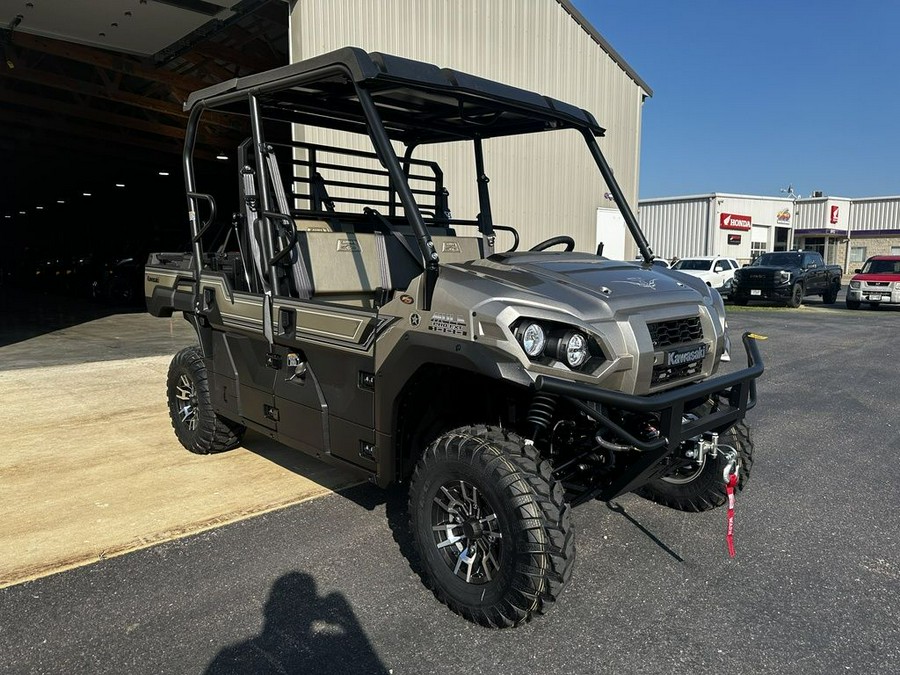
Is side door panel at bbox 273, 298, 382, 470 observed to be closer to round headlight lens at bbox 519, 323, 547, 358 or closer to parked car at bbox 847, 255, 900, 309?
round headlight lens at bbox 519, 323, 547, 358


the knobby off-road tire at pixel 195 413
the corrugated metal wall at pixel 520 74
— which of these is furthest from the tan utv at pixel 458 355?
the corrugated metal wall at pixel 520 74

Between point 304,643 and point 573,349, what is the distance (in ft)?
5.11

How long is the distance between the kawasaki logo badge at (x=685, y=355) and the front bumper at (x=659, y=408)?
0.12 metres

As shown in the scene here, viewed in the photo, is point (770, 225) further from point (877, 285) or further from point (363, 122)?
point (363, 122)

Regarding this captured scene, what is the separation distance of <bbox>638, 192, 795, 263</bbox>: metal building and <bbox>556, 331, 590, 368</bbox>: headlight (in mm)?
35439

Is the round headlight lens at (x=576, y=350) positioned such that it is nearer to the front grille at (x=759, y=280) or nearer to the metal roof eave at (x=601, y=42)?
the metal roof eave at (x=601, y=42)

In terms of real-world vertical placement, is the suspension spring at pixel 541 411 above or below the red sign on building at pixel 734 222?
below

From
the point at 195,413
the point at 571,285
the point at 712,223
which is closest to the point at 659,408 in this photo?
the point at 571,285

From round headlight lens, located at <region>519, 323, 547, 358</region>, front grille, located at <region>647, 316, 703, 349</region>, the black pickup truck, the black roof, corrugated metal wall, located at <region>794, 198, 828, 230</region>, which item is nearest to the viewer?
round headlight lens, located at <region>519, 323, 547, 358</region>

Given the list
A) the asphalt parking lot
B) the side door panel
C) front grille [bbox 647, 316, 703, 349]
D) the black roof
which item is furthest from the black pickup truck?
the side door panel

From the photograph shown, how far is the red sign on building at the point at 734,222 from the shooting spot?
37.0 metres

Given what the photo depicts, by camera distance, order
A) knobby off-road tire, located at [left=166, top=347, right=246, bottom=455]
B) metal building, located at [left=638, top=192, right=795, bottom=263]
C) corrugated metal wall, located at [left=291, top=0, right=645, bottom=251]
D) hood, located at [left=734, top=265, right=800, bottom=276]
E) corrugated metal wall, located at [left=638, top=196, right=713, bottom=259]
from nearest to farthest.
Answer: knobby off-road tire, located at [left=166, top=347, right=246, bottom=455] → corrugated metal wall, located at [left=291, top=0, right=645, bottom=251] → hood, located at [left=734, top=265, right=800, bottom=276] → metal building, located at [left=638, top=192, right=795, bottom=263] → corrugated metal wall, located at [left=638, top=196, right=713, bottom=259]

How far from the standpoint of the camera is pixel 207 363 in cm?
454

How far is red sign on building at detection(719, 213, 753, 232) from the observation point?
121ft
